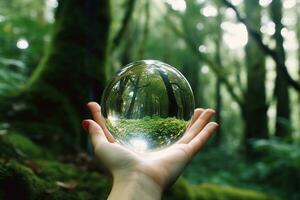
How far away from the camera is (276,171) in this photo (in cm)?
1035

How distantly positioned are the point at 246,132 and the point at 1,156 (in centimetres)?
1217

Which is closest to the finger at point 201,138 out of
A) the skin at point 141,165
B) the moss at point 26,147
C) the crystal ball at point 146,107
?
the skin at point 141,165

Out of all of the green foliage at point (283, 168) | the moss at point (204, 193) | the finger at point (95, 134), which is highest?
the finger at point (95, 134)

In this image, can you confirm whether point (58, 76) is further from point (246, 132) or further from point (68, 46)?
point (246, 132)

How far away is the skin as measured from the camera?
2.05m

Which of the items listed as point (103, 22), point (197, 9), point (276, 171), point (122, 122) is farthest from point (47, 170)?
point (197, 9)

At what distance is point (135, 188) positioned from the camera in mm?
2027

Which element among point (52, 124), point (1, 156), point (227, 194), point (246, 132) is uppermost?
point (1, 156)

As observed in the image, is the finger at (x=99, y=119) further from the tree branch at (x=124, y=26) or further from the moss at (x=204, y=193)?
the tree branch at (x=124, y=26)

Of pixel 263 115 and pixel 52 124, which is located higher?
pixel 52 124

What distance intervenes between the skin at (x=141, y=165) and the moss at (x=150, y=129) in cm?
7

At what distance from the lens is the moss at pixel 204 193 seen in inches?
183

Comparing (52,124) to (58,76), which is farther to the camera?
(58,76)

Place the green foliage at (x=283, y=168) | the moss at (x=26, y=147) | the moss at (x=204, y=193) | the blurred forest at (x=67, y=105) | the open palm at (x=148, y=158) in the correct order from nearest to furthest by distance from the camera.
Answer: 1. the open palm at (x=148, y=158)
2. the blurred forest at (x=67, y=105)
3. the moss at (x=26, y=147)
4. the moss at (x=204, y=193)
5. the green foliage at (x=283, y=168)
